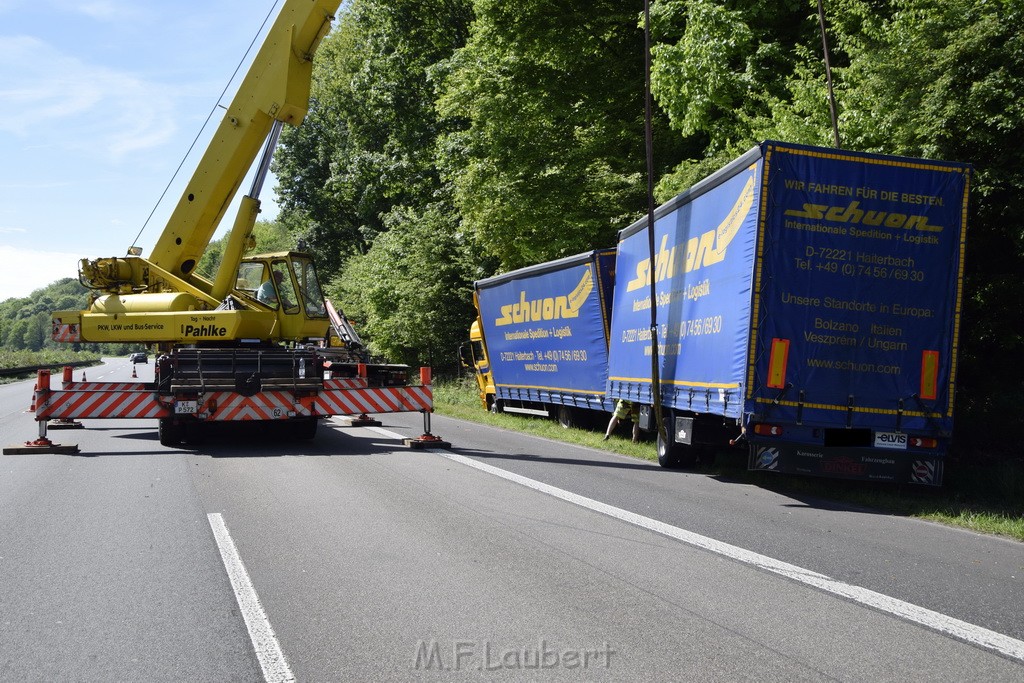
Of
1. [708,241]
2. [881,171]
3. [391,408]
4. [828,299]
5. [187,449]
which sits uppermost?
[881,171]

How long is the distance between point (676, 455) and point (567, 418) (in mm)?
6545

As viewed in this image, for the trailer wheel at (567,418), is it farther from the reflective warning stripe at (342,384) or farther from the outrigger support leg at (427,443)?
the reflective warning stripe at (342,384)

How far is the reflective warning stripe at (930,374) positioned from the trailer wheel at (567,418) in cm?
915

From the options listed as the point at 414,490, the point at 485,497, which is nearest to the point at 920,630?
the point at 485,497

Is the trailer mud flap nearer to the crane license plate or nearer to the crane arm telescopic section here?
the crane license plate

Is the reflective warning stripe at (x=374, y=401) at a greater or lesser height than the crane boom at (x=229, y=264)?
lesser

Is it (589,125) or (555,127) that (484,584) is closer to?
(555,127)

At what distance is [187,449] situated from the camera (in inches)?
538

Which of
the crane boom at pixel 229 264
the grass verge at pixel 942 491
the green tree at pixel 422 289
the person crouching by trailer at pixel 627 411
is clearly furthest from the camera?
the green tree at pixel 422 289

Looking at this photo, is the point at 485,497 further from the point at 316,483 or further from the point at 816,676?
the point at 816,676

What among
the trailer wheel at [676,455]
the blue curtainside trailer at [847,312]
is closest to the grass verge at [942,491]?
the trailer wheel at [676,455]

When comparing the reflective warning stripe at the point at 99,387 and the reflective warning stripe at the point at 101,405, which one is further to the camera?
the reflective warning stripe at the point at 99,387

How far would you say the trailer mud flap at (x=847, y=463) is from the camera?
31.9 feet

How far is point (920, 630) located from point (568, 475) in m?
6.19
